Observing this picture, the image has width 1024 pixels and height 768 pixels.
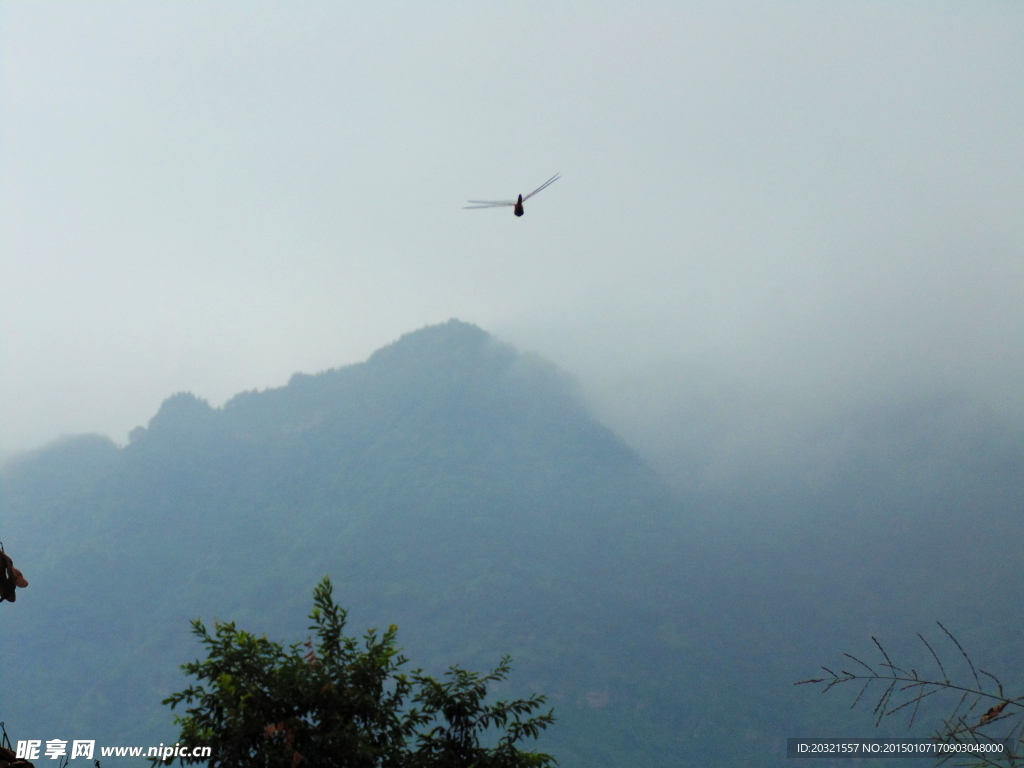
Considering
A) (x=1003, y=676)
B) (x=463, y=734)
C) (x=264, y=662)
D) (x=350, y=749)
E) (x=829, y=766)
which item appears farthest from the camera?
(x=1003, y=676)

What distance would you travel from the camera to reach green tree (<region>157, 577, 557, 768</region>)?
11.8 meters

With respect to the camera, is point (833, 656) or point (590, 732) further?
point (833, 656)

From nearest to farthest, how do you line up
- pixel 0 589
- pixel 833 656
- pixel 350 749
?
pixel 0 589, pixel 350 749, pixel 833 656

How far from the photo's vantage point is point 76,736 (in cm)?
18325

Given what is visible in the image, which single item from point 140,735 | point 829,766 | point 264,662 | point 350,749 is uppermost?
point 140,735

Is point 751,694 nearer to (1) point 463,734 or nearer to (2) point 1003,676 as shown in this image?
(2) point 1003,676

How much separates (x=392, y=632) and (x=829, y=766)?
179 metres

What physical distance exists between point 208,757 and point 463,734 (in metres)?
3.81

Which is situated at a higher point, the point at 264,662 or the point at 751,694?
the point at 751,694

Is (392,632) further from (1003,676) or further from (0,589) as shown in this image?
(1003,676)

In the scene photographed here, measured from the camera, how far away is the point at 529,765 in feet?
44.9

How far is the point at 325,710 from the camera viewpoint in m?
12.5

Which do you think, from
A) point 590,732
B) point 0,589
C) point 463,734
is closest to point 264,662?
point 463,734

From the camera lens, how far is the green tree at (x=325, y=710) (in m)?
11.8
